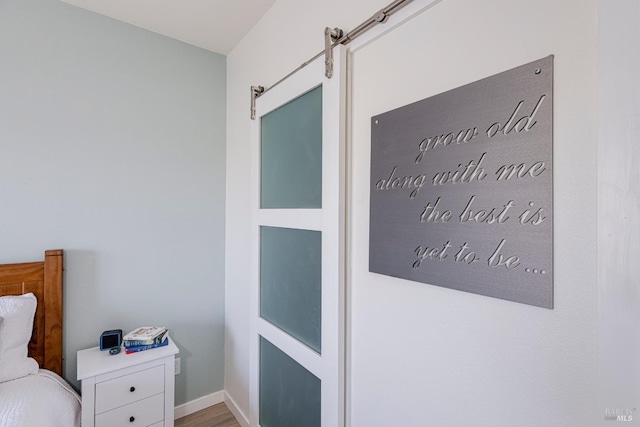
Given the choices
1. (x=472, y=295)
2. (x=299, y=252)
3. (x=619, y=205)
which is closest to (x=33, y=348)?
(x=299, y=252)

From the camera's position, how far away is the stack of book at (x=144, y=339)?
5.77 ft

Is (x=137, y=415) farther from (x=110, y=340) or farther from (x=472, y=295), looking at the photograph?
(x=472, y=295)

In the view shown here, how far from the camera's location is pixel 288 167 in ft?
5.16

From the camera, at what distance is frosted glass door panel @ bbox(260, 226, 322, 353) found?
137 centimetres

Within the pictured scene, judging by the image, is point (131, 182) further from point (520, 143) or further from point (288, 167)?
point (520, 143)

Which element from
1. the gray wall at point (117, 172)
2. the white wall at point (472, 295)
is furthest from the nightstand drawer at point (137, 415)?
the white wall at point (472, 295)

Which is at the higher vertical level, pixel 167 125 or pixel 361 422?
pixel 167 125

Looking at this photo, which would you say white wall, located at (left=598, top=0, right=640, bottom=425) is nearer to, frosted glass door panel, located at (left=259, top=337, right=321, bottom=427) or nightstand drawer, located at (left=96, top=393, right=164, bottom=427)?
frosted glass door panel, located at (left=259, top=337, right=321, bottom=427)

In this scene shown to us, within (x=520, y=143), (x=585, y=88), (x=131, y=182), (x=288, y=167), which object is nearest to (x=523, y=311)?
(x=520, y=143)

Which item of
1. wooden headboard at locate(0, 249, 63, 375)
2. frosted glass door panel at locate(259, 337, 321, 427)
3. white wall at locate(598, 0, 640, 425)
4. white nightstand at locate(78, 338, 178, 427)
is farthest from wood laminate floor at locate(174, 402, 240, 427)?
white wall at locate(598, 0, 640, 425)

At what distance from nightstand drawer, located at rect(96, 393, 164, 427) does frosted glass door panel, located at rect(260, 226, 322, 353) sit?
30.5 inches

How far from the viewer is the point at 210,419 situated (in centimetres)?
209

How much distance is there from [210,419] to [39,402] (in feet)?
3.61

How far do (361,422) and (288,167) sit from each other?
3.87ft
